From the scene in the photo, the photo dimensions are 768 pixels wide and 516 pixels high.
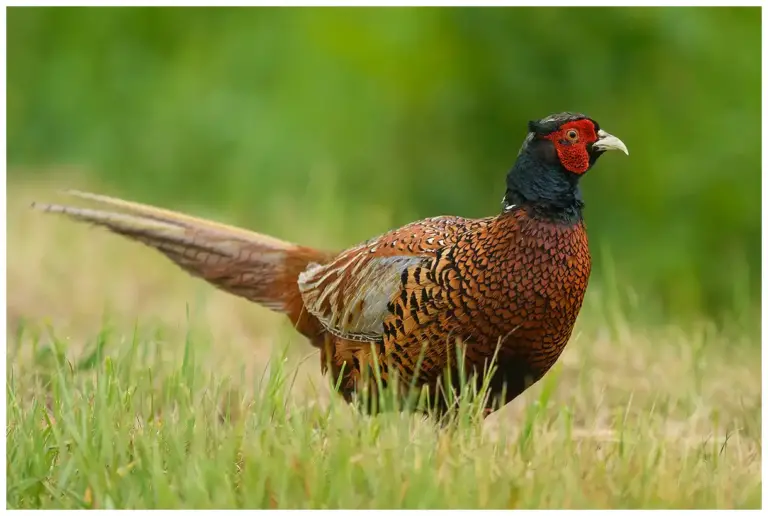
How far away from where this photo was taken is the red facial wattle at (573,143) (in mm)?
3969

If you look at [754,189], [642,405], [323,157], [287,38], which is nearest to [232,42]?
[287,38]

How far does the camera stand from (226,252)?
15.9ft

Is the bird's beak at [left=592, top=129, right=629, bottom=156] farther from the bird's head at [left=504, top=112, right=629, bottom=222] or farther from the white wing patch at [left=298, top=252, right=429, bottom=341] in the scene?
the white wing patch at [left=298, top=252, right=429, bottom=341]

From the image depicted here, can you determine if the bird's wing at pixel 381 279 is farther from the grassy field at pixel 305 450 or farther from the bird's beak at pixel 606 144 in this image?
the bird's beak at pixel 606 144

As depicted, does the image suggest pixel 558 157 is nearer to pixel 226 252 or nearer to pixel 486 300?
A: pixel 486 300

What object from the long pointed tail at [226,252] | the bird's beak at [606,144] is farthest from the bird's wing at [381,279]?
the bird's beak at [606,144]

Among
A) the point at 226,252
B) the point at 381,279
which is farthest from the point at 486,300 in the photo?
the point at 226,252

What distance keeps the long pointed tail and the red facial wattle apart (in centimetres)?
126

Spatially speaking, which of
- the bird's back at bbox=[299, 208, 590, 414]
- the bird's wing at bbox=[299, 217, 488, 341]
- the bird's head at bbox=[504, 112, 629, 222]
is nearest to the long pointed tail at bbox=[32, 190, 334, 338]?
the bird's wing at bbox=[299, 217, 488, 341]

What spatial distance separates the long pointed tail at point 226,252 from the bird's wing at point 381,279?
Result: 0.80 ft

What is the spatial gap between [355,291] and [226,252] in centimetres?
77

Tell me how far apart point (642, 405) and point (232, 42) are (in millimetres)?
4645

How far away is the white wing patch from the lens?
4.21 m

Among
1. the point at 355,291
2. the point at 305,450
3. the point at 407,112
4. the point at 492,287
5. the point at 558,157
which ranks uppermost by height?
the point at 407,112
